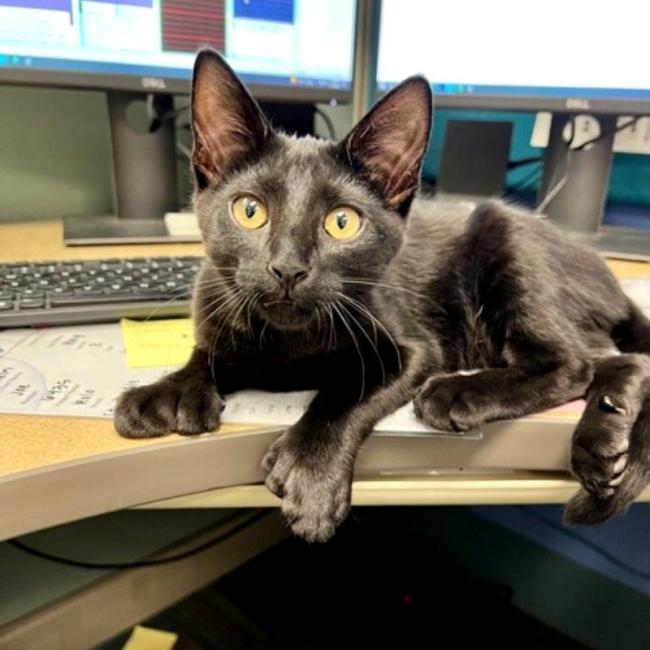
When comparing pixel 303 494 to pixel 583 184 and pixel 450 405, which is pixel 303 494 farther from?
pixel 583 184

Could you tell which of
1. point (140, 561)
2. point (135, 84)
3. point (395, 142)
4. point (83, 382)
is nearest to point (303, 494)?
point (83, 382)

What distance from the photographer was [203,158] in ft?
2.35

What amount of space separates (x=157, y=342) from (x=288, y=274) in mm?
250

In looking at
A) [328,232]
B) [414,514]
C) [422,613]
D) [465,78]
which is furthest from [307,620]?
[465,78]

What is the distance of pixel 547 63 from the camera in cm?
117

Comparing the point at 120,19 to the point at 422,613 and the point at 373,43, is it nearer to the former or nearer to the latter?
the point at 373,43

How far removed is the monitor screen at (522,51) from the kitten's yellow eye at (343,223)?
0.69 meters

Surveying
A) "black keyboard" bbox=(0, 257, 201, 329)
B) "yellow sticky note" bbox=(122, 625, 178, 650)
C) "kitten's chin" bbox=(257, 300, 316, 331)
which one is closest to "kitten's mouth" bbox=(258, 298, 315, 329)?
"kitten's chin" bbox=(257, 300, 316, 331)

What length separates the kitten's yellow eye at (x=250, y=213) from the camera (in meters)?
0.65

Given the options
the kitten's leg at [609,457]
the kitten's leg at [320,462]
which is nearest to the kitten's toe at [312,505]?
the kitten's leg at [320,462]

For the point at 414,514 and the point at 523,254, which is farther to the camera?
the point at 414,514

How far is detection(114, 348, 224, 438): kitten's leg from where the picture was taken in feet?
1.72

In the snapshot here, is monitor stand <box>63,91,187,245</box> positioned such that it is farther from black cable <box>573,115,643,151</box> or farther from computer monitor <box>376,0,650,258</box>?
black cable <box>573,115,643,151</box>

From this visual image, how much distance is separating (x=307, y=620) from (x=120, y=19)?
1.23 m
